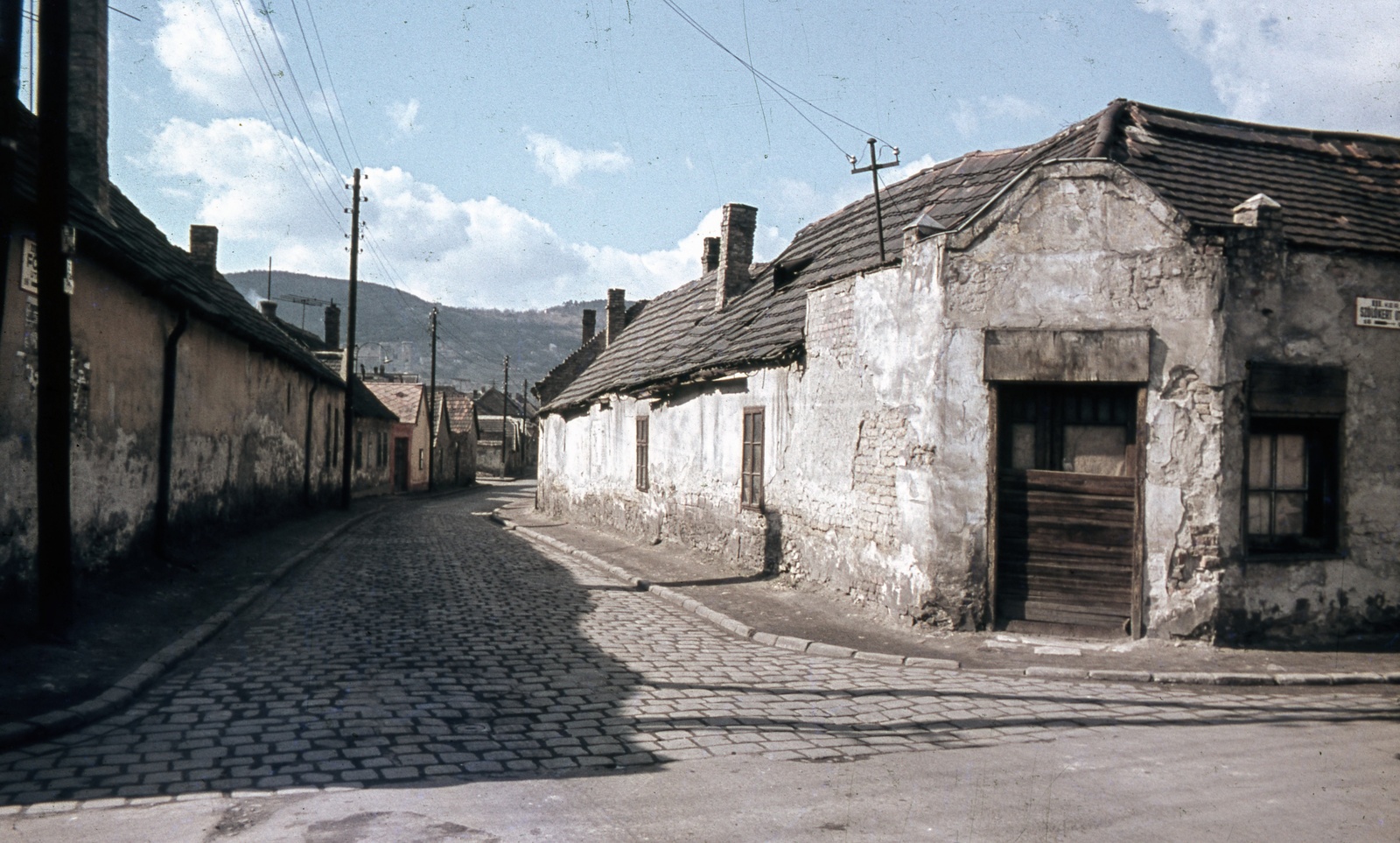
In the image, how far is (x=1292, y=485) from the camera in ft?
Answer: 33.0

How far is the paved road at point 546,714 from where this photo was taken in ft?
17.3

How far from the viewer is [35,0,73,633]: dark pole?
791 centimetres

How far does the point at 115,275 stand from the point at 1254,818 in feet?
38.7

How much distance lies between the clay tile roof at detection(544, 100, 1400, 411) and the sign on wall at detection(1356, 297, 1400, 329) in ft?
1.72

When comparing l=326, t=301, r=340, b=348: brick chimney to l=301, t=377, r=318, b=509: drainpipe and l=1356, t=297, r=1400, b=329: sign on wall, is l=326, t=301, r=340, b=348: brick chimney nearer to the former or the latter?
l=301, t=377, r=318, b=509: drainpipe

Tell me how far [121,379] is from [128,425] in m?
0.62

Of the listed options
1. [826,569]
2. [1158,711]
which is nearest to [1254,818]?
[1158,711]

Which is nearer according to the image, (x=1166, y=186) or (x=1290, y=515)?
(x=1290, y=515)

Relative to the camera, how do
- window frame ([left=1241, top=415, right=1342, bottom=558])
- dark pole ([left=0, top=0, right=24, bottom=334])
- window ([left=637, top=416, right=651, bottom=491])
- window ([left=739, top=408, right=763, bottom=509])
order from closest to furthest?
dark pole ([left=0, top=0, right=24, bottom=334]) → window frame ([left=1241, top=415, right=1342, bottom=558]) → window ([left=739, top=408, right=763, bottom=509]) → window ([left=637, top=416, right=651, bottom=491])

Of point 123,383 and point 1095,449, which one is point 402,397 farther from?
point 1095,449

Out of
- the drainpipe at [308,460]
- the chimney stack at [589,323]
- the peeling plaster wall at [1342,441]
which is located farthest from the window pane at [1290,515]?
the chimney stack at [589,323]

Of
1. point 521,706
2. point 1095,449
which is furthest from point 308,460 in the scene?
point 1095,449

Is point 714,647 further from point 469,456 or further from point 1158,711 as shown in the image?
point 469,456

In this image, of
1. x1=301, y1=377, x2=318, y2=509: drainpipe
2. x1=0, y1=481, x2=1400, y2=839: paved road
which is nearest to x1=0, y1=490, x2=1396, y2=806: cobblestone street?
x1=0, y1=481, x2=1400, y2=839: paved road
